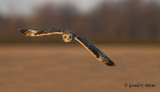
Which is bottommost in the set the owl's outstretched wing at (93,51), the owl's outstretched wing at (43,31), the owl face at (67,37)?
the owl's outstretched wing at (93,51)

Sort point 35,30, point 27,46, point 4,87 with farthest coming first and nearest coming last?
1. point 27,46
2. point 4,87
3. point 35,30

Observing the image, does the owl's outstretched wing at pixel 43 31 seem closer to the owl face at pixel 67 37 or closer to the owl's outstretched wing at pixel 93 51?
→ the owl face at pixel 67 37

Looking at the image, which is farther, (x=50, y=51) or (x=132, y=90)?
(x=50, y=51)

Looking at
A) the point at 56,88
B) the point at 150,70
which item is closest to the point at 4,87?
the point at 56,88

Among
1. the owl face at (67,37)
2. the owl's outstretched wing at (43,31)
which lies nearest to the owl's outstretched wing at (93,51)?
the owl face at (67,37)

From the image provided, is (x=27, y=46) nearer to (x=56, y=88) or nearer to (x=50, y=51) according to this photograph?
(x=50, y=51)

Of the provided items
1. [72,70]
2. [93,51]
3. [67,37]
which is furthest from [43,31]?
[72,70]

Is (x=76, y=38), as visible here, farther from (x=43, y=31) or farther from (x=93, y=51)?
(x=43, y=31)

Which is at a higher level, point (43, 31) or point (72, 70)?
point (72, 70)
